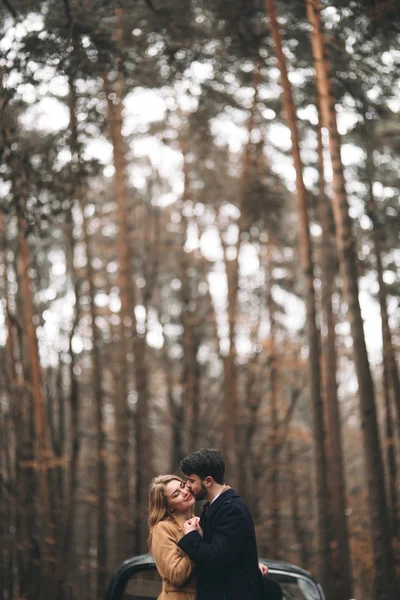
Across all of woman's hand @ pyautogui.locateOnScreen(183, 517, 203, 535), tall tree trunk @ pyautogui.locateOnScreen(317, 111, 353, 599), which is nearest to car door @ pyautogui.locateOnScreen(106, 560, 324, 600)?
woman's hand @ pyautogui.locateOnScreen(183, 517, 203, 535)

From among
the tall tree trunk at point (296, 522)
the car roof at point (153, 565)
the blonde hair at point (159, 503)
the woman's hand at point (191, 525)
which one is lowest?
the tall tree trunk at point (296, 522)

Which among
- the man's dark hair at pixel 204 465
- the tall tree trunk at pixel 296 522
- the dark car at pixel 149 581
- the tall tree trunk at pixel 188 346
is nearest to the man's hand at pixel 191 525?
the man's dark hair at pixel 204 465

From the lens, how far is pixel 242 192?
12531 mm

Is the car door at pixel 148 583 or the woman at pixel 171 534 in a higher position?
the woman at pixel 171 534

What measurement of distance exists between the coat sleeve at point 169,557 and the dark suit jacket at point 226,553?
0.23 feet

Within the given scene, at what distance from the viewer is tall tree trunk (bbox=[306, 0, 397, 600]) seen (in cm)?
762

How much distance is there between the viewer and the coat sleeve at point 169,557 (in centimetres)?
331

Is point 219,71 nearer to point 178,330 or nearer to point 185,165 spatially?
point 185,165

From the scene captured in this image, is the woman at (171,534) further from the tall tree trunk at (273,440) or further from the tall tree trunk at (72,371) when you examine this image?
the tall tree trunk at (273,440)

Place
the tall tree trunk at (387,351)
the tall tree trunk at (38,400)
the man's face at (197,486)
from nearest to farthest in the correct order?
1. the man's face at (197,486)
2. the tall tree trunk at (38,400)
3. the tall tree trunk at (387,351)

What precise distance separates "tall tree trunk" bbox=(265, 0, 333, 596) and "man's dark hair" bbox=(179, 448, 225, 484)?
581cm

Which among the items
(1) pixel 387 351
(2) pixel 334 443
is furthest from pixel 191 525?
(1) pixel 387 351

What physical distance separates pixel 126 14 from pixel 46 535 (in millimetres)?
7637

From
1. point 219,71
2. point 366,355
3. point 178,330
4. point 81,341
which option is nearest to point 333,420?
point 366,355
